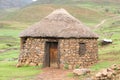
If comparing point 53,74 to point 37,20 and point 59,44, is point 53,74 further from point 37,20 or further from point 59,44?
point 37,20

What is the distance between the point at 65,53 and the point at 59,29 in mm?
1900

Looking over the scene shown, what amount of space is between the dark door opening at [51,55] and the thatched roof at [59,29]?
2.99ft

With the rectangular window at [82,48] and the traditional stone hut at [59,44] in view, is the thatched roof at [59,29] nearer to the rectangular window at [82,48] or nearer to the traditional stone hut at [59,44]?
the traditional stone hut at [59,44]

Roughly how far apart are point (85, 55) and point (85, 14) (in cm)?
8510

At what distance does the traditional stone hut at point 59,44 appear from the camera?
97.2ft

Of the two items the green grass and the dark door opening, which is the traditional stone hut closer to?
the dark door opening

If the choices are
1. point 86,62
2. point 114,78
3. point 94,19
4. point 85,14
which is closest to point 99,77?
point 114,78

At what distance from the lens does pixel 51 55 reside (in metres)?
30.5

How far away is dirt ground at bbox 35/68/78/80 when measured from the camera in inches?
995

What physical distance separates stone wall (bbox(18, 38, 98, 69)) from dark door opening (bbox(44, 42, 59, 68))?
39cm

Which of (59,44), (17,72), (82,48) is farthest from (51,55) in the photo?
(17,72)

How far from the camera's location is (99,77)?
2230 centimetres

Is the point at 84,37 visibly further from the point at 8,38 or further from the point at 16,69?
the point at 8,38

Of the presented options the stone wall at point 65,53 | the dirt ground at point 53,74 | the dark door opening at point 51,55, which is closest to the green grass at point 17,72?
the dirt ground at point 53,74
